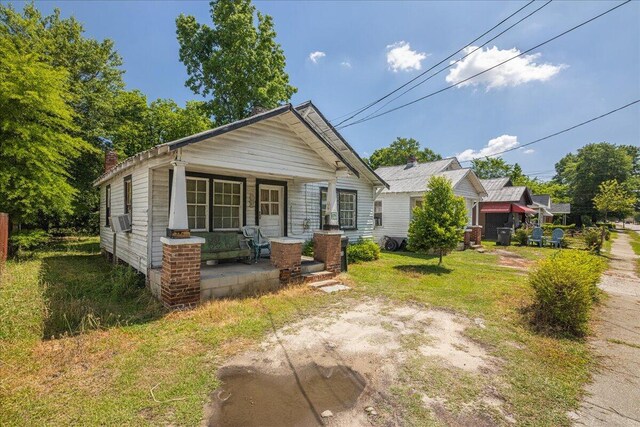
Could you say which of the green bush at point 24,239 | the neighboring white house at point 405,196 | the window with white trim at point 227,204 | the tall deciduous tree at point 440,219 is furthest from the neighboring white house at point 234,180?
the neighboring white house at point 405,196

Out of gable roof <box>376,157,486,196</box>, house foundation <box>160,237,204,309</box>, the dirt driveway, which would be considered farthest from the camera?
gable roof <box>376,157,486,196</box>

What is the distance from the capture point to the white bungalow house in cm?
582

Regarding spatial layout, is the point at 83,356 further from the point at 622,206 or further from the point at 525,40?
the point at 622,206

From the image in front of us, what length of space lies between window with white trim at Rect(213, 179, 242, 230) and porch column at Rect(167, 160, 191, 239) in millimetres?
2559

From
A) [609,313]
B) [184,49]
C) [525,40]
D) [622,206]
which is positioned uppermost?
[184,49]

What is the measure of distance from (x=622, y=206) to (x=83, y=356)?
30.2 metres

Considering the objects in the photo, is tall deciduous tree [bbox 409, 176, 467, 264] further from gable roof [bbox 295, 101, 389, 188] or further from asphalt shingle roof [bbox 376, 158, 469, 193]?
asphalt shingle roof [bbox 376, 158, 469, 193]

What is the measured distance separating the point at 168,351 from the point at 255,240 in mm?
4684

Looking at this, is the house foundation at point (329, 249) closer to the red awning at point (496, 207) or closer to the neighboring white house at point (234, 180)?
the neighboring white house at point (234, 180)

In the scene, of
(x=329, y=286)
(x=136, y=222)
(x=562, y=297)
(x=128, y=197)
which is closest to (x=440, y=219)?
(x=329, y=286)

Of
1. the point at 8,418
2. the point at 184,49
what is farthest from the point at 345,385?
the point at 184,49

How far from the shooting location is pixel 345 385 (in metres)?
3.38

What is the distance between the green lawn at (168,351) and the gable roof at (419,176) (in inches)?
355

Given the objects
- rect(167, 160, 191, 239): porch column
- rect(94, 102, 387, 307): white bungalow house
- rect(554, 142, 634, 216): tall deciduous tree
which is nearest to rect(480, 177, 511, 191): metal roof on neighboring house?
rect(94, 102, 387, 307): white bungalow house
